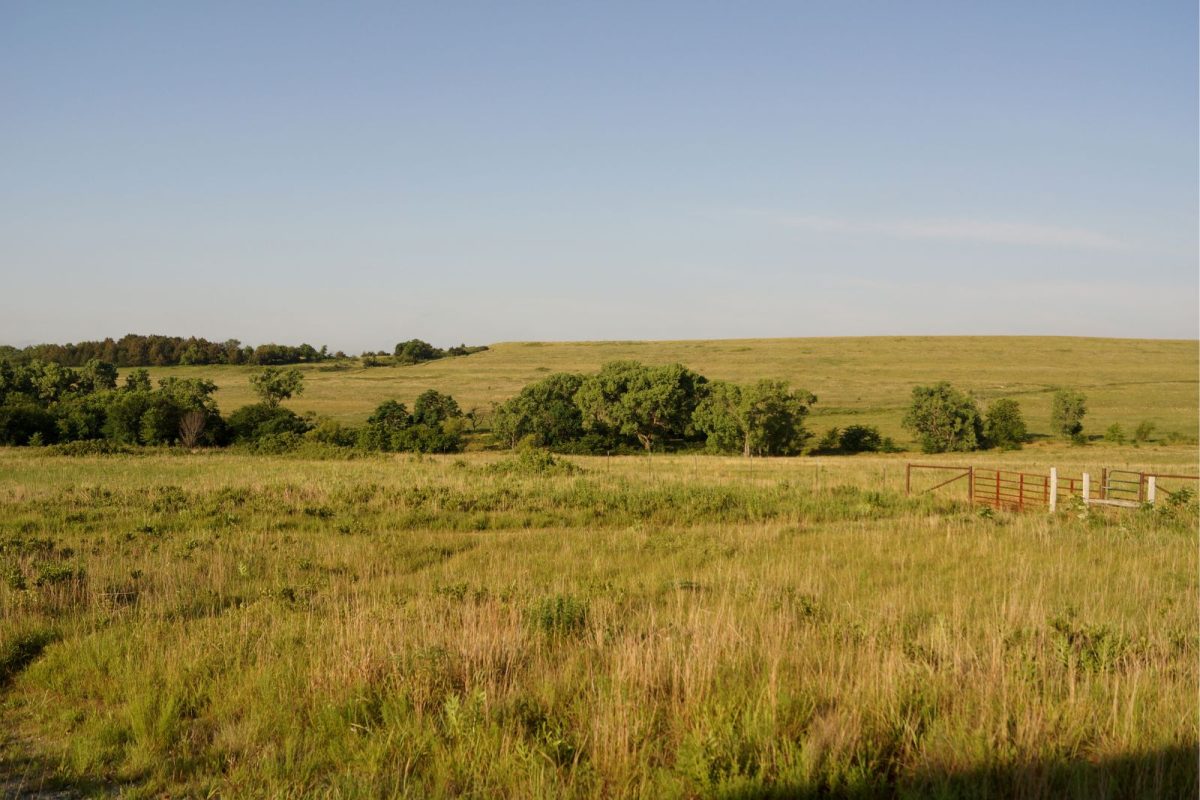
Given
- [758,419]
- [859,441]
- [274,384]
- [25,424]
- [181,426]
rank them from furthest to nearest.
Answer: [274,384] → [859,441] → [758,419] → [181,426] → [25,424]

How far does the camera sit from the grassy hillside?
93.3m

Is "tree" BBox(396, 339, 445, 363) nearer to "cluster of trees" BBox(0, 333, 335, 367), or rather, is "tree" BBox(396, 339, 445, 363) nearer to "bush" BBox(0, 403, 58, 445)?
"cluster of trees" BBox(0, 333, 335, 367)

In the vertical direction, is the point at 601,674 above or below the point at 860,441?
above

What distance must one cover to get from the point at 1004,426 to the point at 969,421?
3.76 m

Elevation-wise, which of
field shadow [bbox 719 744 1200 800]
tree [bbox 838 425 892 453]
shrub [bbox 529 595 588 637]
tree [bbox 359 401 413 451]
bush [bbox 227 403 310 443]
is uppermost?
field shadow [bbox 719 744 1200 800]

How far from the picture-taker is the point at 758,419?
6900cm

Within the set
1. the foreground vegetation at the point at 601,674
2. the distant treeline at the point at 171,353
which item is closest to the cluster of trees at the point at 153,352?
the distant treeline at the point at 171,353

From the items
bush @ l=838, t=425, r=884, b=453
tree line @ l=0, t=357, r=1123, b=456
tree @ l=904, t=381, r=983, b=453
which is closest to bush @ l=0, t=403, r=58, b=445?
tree line @ l=0, t=357, r=1123, b=456

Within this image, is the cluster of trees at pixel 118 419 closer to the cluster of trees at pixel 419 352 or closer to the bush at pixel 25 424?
the bush at pixel 25 424

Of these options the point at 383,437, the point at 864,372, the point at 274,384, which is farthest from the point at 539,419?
the point at 864,372

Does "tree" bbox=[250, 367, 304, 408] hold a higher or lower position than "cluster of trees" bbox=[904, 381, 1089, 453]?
higher

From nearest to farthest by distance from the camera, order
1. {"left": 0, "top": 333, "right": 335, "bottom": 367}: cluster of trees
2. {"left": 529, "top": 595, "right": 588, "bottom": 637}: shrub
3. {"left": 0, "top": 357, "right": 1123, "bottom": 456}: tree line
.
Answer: {"left": 529, "top": 595, "right": 588, "bottom": 637}: shrub
{"left": 0, "top": 357, "right": 1123, "bottom": 456}: tree line
{"left": 0, "top": 333, "right": 335, "bottom": 367}: cluster of trees

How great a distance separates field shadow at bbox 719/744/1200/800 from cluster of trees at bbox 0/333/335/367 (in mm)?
157960

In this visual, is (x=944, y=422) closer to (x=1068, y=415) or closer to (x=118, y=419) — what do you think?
(x=1068, y=415)
